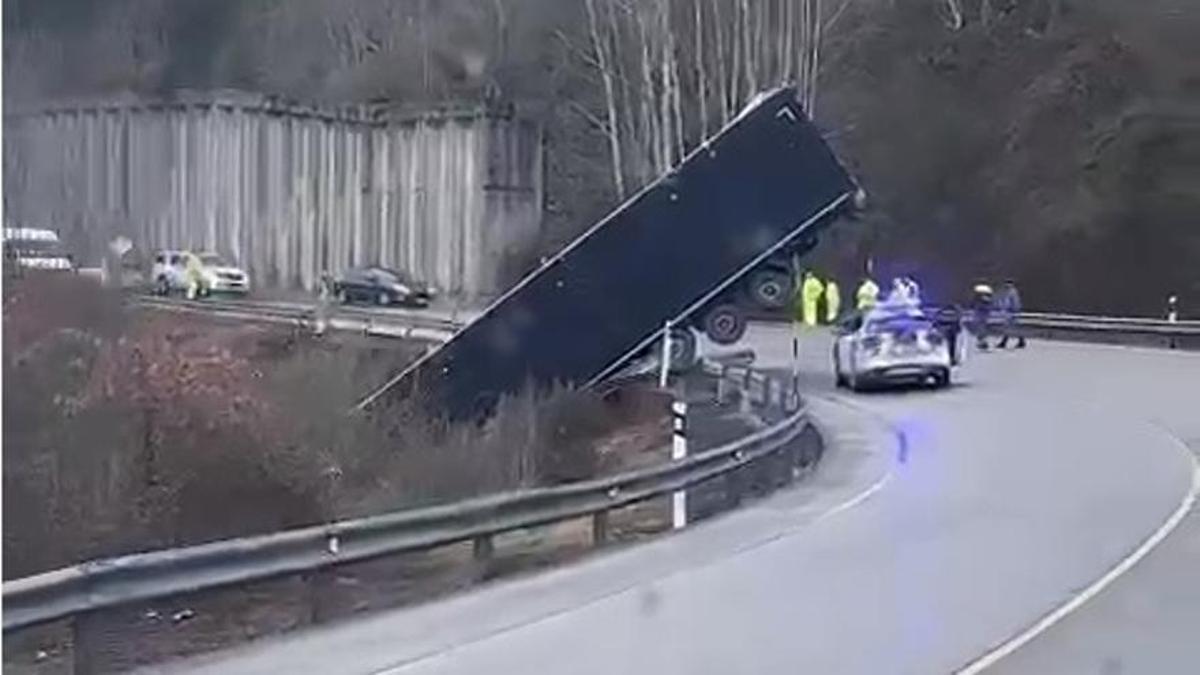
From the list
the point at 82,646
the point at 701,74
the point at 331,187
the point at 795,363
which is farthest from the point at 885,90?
the point at 82,646

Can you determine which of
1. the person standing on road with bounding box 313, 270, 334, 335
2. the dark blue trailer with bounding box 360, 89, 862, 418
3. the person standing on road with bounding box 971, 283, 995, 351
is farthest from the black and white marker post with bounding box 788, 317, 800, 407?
the person standing on road with bounding box 313, 270, 334, 335

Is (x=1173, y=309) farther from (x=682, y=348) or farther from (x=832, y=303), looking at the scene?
(x=682, y=348)

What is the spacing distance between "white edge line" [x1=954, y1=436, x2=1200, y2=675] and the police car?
16.0 meters

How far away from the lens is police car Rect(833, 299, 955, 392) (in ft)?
115

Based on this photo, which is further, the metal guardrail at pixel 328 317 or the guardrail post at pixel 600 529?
the metal guardrail at pixel 328 317

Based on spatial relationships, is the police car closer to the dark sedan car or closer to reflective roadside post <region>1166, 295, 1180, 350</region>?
reflective roadside post <region>1166, 295, 1180, 350</region>

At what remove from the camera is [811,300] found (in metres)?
56.1

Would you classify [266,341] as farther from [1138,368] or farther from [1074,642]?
[1074,642]

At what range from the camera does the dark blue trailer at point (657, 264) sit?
2902 cm

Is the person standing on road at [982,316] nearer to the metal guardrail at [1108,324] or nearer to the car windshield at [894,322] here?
the metal guardrail at [1108,324]

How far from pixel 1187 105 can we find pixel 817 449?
112 ft

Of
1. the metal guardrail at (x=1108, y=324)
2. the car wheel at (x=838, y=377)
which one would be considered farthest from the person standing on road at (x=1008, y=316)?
the car wheel at (x=838, y=377)

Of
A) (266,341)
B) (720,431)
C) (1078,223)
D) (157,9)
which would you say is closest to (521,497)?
(720,431)

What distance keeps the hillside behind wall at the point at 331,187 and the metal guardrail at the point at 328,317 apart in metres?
4.06
